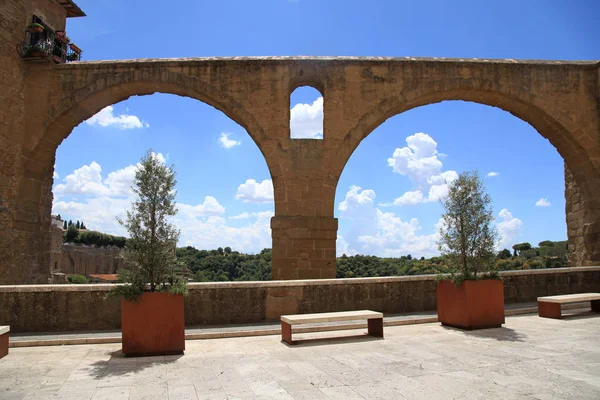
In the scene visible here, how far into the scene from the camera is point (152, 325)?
463cm

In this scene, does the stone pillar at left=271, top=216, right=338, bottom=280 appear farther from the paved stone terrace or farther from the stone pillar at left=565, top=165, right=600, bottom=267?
the stone pillar at left=565, top=165, right=600, bottom=267

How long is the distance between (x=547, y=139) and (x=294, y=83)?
22.0ft

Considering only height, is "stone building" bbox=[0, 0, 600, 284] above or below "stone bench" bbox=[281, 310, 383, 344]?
above

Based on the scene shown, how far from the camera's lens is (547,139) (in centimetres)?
1129

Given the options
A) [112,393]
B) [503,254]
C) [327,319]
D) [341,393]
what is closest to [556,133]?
[327,319]

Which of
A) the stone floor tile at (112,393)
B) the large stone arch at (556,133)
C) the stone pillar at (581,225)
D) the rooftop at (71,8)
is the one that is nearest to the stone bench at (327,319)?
the stone floor tile at (112,393)

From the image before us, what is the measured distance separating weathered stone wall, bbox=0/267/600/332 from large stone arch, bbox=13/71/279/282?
360cm

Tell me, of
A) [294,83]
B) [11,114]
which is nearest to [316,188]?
[294,83]

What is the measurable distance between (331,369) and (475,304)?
2.86 metres

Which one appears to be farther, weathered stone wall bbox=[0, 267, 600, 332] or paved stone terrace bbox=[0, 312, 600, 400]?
weathered stone wall bbox=[0, 267, 600, 332]

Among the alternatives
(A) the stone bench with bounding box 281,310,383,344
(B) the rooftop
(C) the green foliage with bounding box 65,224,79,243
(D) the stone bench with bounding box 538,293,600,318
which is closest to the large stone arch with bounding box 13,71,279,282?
(B) the rooftop

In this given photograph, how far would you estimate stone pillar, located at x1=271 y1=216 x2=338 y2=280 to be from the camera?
9.36 meters

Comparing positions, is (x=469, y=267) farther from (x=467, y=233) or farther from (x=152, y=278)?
(x=152, y=278)

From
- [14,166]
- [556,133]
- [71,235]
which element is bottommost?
[14,166]
